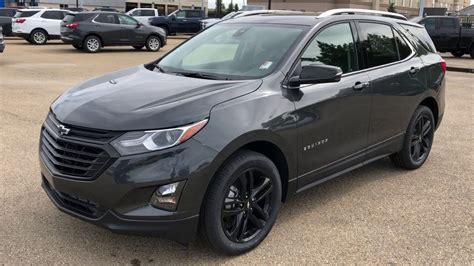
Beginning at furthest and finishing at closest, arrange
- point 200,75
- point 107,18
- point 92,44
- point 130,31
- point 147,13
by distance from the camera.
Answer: point 147,13 → point 130,31 → point 107,18 → point 92,44 → point 200,75

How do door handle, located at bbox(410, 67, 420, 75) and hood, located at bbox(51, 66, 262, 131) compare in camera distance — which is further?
door handle, located at bbox(410, 67, 420, 75)

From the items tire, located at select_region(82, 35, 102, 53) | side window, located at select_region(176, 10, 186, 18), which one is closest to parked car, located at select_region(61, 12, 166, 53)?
tire, located at select_region(82, 35, 102, 53)

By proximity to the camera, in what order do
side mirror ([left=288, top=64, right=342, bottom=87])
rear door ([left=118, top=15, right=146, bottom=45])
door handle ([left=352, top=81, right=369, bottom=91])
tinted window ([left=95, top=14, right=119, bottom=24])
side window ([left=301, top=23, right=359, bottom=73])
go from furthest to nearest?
rear door ([left=118, top=15, right=146, bottom=45]) → tinted window ([left=95, top=14, right=119, bottom=24]) → door handle ([left=352, top=81, right=369, bottom=91]) → side window ([left=301, top=23, right=359, bottom=73]) → side mirror ([left=288, top=64, right=342, bottom=87])

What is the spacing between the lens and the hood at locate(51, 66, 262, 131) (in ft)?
10.4

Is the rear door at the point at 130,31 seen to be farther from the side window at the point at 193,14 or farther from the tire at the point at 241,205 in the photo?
the tire at the point at 241,205

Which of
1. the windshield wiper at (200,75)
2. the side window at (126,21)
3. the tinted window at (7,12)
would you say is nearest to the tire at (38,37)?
the side window at (126,21)

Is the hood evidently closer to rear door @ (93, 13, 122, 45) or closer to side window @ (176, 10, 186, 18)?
rear door @ (93, 13, 122, 45)

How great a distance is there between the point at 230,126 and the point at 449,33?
21165mm

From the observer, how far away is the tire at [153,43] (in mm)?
20984

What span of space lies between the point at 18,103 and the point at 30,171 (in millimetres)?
4066

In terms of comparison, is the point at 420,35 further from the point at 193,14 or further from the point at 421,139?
the point at 193,14

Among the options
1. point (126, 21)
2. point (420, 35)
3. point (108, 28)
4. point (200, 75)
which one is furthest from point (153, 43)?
point (200, 75)

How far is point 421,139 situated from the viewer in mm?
5684

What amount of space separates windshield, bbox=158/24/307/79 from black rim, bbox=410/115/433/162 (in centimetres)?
216
